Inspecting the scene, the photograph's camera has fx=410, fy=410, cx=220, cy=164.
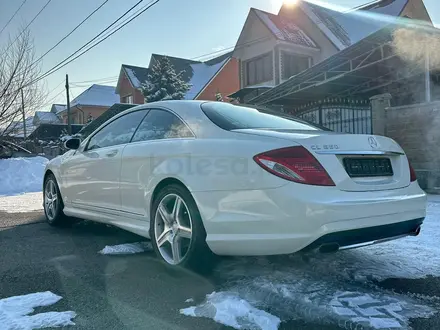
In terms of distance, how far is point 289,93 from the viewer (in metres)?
13.1

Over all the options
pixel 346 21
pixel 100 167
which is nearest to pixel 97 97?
pixel 346 21

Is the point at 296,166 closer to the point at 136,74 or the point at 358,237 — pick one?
the point at 358,237

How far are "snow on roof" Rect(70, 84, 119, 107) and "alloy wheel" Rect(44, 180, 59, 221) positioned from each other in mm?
40188

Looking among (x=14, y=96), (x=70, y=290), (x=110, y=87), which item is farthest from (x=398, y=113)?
(x=110, y=87)

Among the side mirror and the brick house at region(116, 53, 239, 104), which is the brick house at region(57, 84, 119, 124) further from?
the side mirror

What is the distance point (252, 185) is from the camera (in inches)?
109

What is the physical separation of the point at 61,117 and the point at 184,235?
48790 mm

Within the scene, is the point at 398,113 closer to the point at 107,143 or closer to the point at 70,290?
the point at 107,143

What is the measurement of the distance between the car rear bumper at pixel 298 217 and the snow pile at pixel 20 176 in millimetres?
9407

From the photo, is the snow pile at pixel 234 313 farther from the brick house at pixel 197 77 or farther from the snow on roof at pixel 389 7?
the brick house at pixel 197 77

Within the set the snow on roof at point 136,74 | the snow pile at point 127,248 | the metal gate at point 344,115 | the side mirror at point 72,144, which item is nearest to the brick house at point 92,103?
the snow on roof at point 136,74

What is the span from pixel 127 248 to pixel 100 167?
35.7 inches

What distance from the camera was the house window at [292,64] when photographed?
2034 centimetres

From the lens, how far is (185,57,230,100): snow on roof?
30366 millimetres
